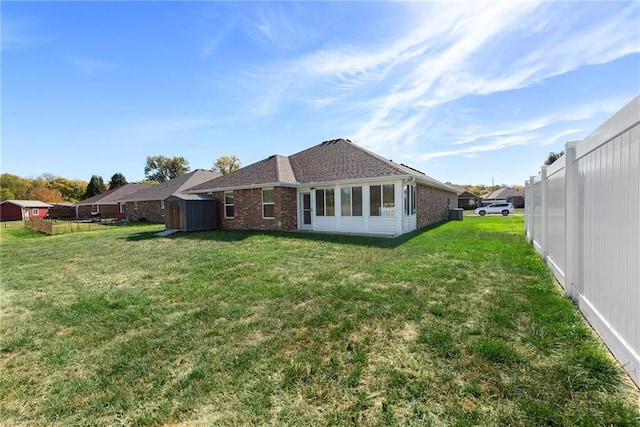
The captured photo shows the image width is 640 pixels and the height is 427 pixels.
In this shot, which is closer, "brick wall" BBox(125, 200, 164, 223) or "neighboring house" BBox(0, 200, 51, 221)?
"brick wall" BBox(125, 200, 164, 223)

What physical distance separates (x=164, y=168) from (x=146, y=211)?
39537mm

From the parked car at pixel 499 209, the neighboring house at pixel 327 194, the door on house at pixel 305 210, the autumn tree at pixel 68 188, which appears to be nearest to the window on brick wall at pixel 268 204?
the neighboring house at pixel 327 194

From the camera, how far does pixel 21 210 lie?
39.4 m

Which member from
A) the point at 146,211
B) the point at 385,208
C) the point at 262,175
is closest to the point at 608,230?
the point at 385,208

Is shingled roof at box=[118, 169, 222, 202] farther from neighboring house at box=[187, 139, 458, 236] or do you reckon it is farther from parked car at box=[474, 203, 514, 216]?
parked car at box=[474, 203, 514, 216]

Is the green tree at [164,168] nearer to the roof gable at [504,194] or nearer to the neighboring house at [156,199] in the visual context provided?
the neighboring house at [156,199]

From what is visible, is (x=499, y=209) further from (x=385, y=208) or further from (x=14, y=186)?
(x=14, y=186)

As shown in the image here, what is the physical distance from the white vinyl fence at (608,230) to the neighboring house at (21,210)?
5608 cm

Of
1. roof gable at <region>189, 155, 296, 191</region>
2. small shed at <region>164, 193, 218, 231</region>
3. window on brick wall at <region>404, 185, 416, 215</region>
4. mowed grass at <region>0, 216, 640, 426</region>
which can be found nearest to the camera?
mowed grass at <region>0, 216, 640, 426</region>

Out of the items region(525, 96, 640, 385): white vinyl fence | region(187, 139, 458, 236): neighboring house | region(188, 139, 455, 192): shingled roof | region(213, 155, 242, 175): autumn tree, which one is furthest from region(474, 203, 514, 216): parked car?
region(213, 155, 242, 175): autumn tree

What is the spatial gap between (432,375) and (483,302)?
7.60ft

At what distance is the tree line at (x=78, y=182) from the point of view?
46.8 m

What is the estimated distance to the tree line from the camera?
1844 inches

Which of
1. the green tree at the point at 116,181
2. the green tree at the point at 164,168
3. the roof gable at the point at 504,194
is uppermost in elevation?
the green tree at the point at 164,168
